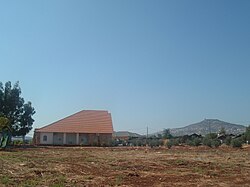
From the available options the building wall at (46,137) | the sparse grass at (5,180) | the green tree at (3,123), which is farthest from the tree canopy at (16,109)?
the sparse grass at (5,180)

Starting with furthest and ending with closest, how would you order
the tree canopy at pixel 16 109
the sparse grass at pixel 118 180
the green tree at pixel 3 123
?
the tree canopy at pixel 16 109, the green tree at pixel 3 123, the sparse grass at pixel 118 180

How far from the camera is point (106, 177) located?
606 inches

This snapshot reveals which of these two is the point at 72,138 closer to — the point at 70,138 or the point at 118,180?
the point at 70,138

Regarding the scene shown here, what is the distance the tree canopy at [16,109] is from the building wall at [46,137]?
11.7 ft

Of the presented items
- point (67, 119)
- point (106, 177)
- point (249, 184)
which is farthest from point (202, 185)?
point (67, 119)

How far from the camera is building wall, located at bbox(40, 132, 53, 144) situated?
6199 centimetres

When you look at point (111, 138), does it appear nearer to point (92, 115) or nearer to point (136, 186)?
point (92, 115)

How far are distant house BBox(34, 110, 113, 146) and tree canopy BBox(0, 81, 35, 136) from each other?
3.83 m

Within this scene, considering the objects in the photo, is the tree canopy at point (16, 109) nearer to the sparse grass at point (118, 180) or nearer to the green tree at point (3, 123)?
the green tree at point (3, 123)

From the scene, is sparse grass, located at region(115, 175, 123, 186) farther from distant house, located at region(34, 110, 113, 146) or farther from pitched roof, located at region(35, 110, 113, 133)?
pitched roof, located at region(35, 110, 113, 133)

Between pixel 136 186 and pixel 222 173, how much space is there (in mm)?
5888

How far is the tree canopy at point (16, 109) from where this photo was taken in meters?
56.4

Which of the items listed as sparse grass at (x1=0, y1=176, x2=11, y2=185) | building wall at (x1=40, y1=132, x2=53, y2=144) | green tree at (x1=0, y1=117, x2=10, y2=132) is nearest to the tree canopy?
building wall at (x1=40, y1=132, x2=53, y2=144)

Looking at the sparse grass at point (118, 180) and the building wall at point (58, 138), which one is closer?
the sparse grass at point (118, 180)
